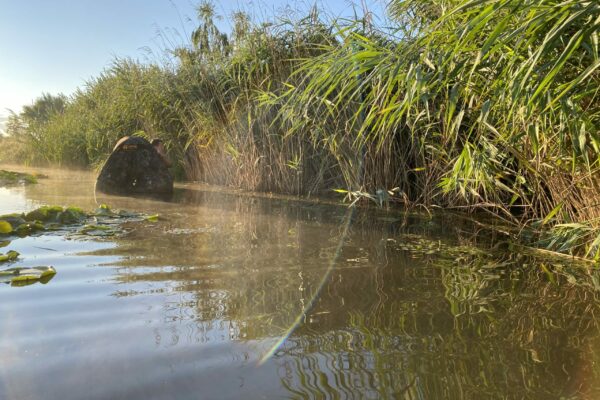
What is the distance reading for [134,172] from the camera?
586cm

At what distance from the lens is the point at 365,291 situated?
183cm

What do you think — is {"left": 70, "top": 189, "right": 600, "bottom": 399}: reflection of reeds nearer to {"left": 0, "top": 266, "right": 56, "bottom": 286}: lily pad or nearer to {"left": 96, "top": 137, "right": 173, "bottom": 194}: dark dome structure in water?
{"left": 0, "top": 266, "right": 56, "bottom": 286}: lily pad

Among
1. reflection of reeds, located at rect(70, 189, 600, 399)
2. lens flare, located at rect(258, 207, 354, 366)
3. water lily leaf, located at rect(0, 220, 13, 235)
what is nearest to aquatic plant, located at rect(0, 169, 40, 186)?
water lily leaf, located at rect(0, 220, 13, 235)

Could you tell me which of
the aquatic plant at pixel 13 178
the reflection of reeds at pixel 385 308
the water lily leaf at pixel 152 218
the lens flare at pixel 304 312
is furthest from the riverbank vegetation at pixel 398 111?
the aquatic plant at pixel 13 178

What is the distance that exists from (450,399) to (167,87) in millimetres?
6487

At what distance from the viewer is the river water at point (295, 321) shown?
108 cm

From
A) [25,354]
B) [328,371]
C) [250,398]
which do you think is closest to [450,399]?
[328,371]

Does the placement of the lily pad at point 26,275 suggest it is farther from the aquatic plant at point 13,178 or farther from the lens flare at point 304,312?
the aquatic plant at point 13,178

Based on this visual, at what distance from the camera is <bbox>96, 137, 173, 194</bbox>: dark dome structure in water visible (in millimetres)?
5695

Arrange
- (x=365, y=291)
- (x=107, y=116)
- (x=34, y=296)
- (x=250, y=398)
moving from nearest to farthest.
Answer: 1. (x=250, y=398)
2. (x=34, y=296)
3. (x=365, y=291)
4. (x=107, y=116)

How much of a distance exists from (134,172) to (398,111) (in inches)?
175

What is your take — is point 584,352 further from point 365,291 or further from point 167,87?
point 167,87

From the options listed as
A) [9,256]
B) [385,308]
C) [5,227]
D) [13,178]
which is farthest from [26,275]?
[13,178]

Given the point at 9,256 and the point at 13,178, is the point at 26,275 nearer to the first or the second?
the point at 9,256
